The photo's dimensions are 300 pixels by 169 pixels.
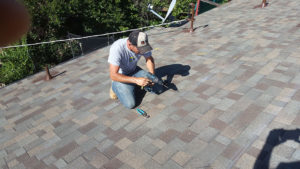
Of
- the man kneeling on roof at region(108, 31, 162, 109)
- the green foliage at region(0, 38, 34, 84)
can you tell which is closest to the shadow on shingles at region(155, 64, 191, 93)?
the man kneeling on roof at region(108, 31, 162, 109)

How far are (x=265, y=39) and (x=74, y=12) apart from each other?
29.6ft

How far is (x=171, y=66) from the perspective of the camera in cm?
563

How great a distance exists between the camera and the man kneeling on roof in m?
3.88

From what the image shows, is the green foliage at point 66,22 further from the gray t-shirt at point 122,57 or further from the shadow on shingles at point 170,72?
the gray t-shirt at point 122,57

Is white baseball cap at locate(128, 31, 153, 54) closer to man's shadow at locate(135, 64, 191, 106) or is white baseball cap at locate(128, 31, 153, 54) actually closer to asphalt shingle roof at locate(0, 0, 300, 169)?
man's shadow at locate(135, 64, 191, 106)

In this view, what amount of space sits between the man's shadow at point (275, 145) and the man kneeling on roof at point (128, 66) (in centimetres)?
208

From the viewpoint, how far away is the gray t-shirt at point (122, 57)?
3981mm

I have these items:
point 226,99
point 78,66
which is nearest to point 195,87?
point 226,99

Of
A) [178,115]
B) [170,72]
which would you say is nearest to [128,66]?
[170,72]

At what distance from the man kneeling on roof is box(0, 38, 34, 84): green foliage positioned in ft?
21.9

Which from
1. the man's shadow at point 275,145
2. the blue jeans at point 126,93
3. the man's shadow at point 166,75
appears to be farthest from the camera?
the man's shadow at point 166,75

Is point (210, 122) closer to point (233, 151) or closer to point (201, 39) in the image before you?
point (233, 151)

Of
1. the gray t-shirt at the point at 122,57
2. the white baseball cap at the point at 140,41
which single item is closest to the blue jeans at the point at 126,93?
the gray t-shirt at the point at 122,57

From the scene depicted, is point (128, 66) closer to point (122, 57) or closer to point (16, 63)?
point (122, 57)
